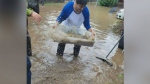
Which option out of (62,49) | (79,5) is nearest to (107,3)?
(62,49)

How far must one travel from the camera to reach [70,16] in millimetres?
3314

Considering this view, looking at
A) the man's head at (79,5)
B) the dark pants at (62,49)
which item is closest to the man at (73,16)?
the man's head at (79,5)

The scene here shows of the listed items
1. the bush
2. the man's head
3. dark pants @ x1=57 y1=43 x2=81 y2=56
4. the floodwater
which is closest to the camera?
the man's head

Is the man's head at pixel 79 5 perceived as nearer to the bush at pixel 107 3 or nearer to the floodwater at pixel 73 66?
the floodwater at pixel 73 66

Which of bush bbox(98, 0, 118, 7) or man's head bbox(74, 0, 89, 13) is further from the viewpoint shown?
bush bbox(98, 0, 118, 7)

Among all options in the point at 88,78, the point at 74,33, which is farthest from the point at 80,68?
the point at 74,33

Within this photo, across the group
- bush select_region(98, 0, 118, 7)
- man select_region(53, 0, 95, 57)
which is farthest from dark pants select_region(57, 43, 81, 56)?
bush select_region(98, 0, 118, 7)

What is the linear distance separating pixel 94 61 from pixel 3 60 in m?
3.41

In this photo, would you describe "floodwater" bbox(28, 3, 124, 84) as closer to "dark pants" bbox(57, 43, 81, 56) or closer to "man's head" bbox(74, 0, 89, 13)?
"dark pants" bbox(57, 43, 81, 56)

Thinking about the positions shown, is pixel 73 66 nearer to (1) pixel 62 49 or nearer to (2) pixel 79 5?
(1) pixel 62 49

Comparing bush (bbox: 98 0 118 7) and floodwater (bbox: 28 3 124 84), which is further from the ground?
Result: floodwater (bbox: 28 3 124 84)

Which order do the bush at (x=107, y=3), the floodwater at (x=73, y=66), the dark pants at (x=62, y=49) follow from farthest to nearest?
the bush at (x=107, y=3), the dark pants at (x=62, y=49), the floodwater at (x=73, y=66)

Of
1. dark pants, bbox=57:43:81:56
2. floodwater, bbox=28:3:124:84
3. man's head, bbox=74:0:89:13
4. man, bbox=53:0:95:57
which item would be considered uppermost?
man's head, bbox=74:0:89:13

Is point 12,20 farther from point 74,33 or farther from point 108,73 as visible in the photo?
point 108,73
